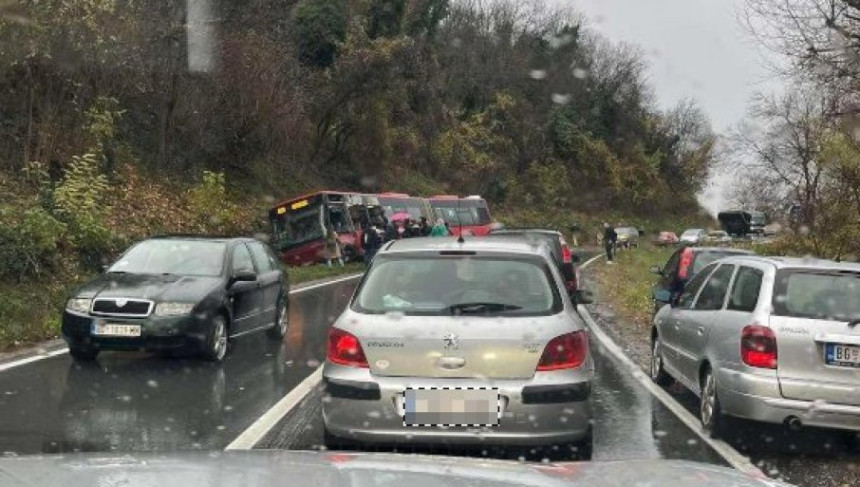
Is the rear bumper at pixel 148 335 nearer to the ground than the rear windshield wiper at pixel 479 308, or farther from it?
nearer to the ground

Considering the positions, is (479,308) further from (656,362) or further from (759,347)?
(656,362)

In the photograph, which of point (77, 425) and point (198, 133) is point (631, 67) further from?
point (77, 425)

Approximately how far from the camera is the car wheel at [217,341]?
10.00 metres

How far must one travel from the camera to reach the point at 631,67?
83.6m

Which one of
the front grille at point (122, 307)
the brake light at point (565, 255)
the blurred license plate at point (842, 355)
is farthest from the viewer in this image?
the brake light at point (565, 255)

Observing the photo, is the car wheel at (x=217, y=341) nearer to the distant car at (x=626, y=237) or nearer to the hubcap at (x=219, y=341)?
the hubcap at (x=219, y=341)

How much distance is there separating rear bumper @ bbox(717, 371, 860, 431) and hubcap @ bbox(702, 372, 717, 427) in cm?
51

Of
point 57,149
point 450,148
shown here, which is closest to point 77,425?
point 57,149

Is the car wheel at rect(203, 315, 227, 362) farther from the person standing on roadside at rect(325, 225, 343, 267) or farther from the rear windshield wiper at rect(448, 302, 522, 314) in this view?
the person standing on roadside at rect(325, 225, 343, 267)

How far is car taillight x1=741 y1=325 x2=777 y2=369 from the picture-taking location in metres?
6.37

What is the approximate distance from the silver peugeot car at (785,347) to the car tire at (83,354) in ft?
21.5

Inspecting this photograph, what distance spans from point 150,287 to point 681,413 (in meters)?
5.88

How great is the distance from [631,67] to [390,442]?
8259 cm

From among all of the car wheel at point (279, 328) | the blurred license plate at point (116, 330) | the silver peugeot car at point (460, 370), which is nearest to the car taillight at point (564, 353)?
the silver peugeot car at point (460, 370)
